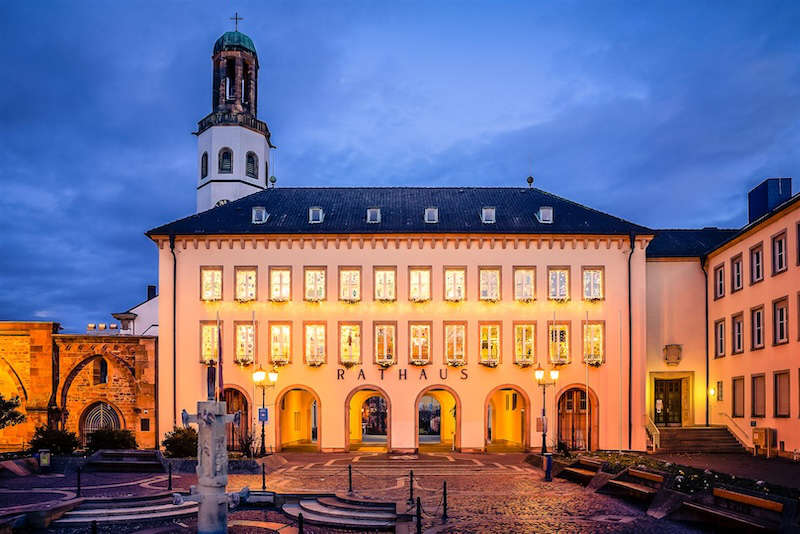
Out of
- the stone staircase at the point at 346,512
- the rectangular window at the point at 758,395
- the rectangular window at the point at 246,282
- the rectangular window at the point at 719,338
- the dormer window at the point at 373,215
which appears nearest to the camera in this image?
the stone staircase at the point at 346,512

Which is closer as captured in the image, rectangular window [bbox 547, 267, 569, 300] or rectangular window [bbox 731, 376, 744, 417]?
rectangular window [bbox 731, 376, 744, 417]

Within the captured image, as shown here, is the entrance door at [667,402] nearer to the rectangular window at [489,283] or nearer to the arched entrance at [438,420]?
the rectangular window at [489,283]

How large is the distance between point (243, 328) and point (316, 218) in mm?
6426

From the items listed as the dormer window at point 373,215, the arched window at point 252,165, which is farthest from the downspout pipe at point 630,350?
the arched window at point 252,165

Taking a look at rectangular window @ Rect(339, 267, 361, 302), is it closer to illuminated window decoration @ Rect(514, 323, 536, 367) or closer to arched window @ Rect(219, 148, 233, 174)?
illuminated window decoration @ Rect(514, 323, 536, 367)

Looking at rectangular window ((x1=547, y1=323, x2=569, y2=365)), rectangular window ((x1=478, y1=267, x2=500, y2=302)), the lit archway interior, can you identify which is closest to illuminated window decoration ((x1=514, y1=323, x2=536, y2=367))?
rectangular window ((x1=547, y1=323, x2=569, y2=365))

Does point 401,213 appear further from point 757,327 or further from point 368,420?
point 368,420

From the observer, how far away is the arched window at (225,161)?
5272 centimetres

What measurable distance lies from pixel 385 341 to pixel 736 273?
1681 cm

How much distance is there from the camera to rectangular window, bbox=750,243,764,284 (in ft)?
114

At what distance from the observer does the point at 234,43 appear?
53.5 metres

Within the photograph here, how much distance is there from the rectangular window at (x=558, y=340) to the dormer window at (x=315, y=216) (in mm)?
12271

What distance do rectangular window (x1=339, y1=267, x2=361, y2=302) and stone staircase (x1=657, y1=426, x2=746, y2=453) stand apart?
15.6m

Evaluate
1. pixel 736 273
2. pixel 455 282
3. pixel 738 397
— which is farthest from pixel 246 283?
pixel 738 397
